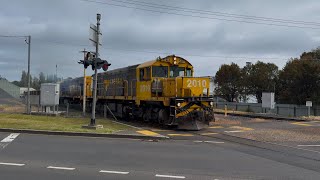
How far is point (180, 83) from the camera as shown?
22422mm

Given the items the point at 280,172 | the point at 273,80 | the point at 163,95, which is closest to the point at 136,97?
the point at 163,95

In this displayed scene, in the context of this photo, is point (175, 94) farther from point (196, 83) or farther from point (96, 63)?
point (96, 63)

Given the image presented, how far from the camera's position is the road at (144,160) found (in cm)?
958

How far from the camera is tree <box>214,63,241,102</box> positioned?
78575 mm

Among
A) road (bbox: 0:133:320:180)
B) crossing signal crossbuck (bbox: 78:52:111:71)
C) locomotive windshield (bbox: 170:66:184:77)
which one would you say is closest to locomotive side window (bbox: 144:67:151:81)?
locomotive windshield (bbox: 170:66:184:77)

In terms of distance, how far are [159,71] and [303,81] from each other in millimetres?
42544

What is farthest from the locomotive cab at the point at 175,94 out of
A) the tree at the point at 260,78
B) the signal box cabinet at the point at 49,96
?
the tree at the point at 260,78

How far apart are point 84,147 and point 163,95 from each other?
31.7 ft

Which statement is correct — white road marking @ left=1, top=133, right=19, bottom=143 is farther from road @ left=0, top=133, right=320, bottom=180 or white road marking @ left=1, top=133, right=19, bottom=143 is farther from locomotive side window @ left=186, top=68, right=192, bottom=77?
locomotive side window @ left=186, top=68, right=192, bottom=77

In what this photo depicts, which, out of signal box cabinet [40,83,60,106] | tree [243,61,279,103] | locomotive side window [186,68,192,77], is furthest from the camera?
tree [243,61,279,103]

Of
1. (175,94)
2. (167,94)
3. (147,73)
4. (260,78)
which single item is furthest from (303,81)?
(175,94)

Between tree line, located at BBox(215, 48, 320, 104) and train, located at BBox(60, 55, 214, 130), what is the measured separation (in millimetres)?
38075

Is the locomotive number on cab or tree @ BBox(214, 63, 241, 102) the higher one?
tree @ BBox(214, 63, 241, 102)

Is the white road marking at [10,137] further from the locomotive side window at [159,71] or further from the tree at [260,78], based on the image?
the tree at [260,78]
